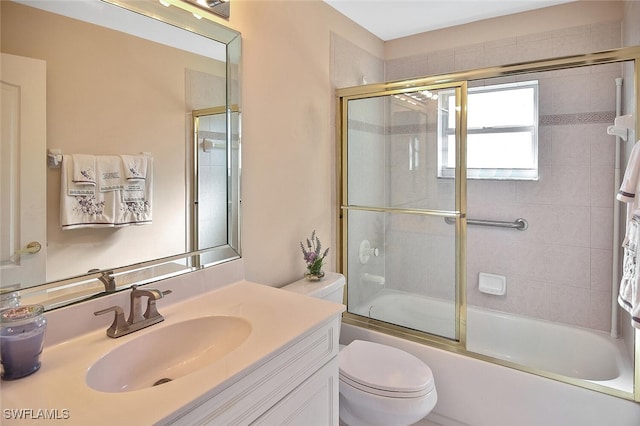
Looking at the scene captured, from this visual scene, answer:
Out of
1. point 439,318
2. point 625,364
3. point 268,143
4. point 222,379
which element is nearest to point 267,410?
point 222,379

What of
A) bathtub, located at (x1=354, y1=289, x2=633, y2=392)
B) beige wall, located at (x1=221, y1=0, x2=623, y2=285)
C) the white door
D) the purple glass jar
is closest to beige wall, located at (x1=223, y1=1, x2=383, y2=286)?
beige wall, located at (x1=221, y1=0, x2=623, y2=285)

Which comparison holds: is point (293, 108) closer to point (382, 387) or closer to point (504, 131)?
point (382, 387)

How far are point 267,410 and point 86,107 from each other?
3.34ft

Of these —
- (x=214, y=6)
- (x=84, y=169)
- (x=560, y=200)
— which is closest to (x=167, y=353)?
(x=84, y=169)

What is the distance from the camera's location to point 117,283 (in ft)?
3.88

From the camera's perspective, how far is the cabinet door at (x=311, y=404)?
1.02m

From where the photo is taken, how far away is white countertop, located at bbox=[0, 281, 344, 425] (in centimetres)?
73

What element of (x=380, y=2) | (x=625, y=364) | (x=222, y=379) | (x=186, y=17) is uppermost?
(x=380, y=2)

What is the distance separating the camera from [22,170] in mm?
974

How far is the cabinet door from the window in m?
1.99

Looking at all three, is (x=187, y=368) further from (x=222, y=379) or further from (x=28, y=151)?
(x=28, y=151)

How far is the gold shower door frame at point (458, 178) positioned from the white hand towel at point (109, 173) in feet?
4.73

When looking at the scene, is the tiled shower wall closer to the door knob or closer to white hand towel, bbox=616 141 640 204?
white hand towel, bbox=616 141 640 204

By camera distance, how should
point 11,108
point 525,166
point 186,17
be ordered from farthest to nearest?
point 525,166
point 186,17
point 11,108
